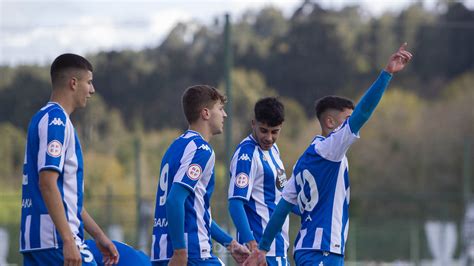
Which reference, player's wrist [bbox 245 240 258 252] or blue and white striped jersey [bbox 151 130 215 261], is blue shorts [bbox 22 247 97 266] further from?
player's wrist [bbox 245 240 258 252]

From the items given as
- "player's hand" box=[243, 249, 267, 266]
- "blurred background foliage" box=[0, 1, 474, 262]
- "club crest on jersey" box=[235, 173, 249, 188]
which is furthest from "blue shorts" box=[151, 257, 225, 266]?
"blurred background foliage" box=[0, 1, 474, 262]

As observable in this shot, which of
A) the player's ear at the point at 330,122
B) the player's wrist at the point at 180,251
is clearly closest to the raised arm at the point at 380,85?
the player's ear at the point at 330,122

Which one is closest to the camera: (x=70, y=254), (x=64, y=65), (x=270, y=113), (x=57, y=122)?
(x=70, y=254)

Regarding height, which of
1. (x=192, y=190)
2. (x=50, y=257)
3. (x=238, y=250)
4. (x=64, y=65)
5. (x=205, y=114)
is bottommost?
(x=50, y=257)

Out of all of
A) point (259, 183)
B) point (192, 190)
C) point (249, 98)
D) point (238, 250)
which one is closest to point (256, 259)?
point (238, 250)

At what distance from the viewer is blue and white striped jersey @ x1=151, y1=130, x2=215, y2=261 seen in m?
6.05

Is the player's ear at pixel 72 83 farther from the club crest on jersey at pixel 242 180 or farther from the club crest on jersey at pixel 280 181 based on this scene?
the club crest on jersey at pixel 280 181

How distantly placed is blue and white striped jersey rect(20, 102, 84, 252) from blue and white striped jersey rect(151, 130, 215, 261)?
725 mm

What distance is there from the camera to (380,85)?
5.59 meters

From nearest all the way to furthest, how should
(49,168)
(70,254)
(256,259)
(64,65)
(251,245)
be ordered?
1. (70,254)
2. (49,168)
3. (64,65)
4. (256,259)
5. (251,245)

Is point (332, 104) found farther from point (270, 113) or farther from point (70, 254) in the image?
point (70, 254)

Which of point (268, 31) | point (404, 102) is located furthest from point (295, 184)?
point (404, 102)

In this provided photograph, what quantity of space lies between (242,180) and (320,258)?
1023 millimetres

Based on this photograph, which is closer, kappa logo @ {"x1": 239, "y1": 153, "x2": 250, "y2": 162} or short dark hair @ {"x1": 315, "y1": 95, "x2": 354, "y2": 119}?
short dark hair @ {"x1": 315, "y1": 95, "x2": 354, "y2": 119}
